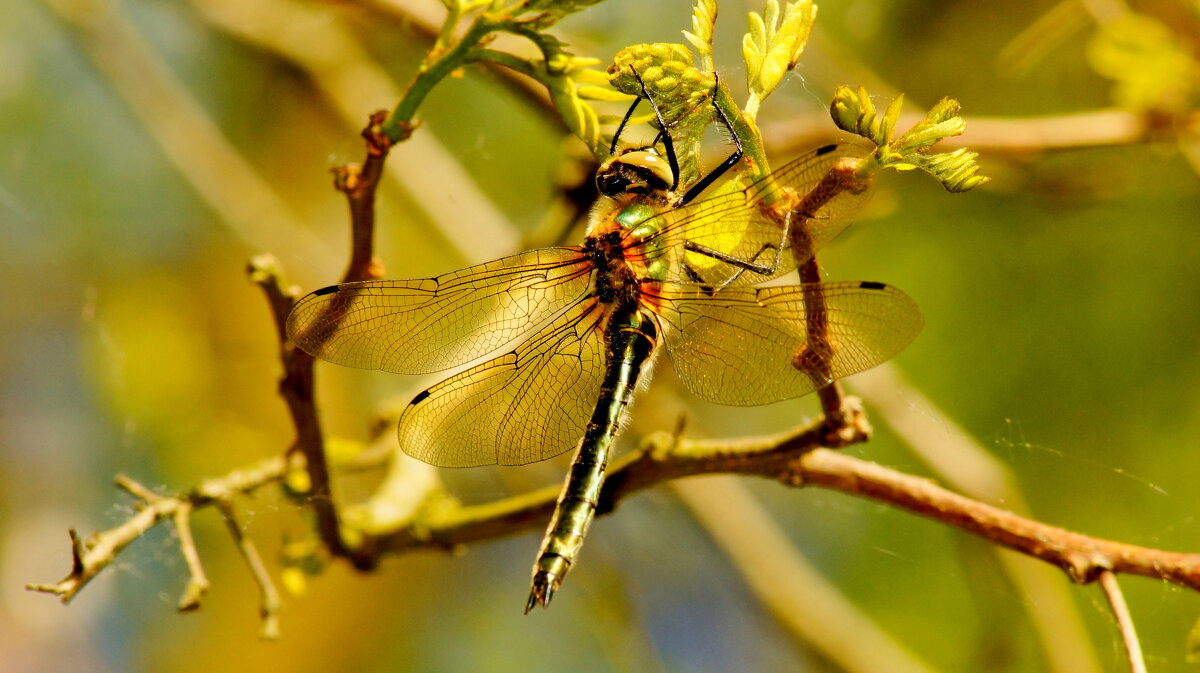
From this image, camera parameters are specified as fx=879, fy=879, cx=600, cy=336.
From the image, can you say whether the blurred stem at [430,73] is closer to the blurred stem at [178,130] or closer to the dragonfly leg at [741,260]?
the dragonfly leg at [741,260]

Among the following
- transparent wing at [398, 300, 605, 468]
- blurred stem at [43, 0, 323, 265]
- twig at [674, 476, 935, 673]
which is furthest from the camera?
blurred stem at [43, 0, 323, 265]

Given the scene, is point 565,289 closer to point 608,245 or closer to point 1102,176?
point 608,245

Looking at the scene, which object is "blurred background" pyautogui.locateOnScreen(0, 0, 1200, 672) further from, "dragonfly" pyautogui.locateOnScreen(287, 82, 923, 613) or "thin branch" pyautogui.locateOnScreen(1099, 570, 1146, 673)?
"thin branch" pyautogui.locateOnScreen(1099, 570, 1146, 673)

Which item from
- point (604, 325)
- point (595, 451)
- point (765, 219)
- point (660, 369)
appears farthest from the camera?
point (660, 369)

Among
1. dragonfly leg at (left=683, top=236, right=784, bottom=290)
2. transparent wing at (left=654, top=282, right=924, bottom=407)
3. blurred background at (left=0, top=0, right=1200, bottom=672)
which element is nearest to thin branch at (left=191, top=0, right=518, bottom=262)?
blurred background at (left=0, top=0, right=1200, bottom=672)

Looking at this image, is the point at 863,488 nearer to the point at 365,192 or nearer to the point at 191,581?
the point at 365,192

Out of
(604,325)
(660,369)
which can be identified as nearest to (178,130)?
(660,369)

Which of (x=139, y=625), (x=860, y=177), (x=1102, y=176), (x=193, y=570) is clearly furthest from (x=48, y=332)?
(x=1102, y=176)
